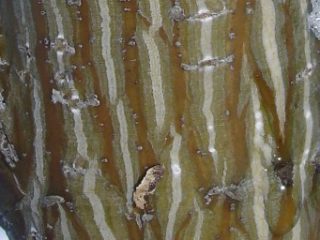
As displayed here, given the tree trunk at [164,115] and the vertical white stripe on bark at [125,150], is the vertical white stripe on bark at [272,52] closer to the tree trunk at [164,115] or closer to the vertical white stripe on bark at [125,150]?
the tree trunk at [164,115]

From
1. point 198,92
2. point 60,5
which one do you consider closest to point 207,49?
point 198,92

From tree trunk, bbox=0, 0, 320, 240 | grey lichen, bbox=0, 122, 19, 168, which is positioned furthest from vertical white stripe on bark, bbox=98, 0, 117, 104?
grey lichen, bbox=0, 122, 19, 168

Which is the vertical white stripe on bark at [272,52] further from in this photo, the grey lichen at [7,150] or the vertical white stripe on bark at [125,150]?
the grey lichen at [7,150]

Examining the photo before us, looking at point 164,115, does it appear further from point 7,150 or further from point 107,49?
point 7,150

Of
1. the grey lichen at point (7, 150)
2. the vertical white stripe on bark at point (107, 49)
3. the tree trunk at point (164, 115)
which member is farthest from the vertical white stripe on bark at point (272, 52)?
the grey lichen at point (7, 150)

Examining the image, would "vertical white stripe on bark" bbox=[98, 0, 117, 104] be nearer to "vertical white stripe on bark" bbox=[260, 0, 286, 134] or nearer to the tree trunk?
the tree trunk

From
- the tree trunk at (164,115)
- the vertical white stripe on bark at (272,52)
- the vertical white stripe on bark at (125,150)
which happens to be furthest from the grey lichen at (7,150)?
the vertical white stripe on bark at (272,52)

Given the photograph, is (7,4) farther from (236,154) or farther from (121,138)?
(236,154)

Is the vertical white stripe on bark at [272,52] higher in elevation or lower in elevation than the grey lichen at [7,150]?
higher
